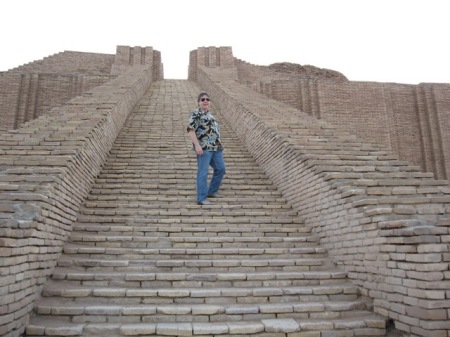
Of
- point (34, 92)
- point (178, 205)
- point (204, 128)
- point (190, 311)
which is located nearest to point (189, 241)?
point (178, 205)

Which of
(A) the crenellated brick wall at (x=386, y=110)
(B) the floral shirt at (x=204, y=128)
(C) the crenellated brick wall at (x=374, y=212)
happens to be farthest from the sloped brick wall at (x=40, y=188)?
Answer: (A) the crenellated brick wall at (x=386, y=110)

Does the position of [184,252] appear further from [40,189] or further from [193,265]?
[40,189]

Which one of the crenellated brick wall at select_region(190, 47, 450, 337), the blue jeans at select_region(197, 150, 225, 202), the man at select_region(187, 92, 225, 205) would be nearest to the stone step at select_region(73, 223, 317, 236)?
the crenellated brick wall at select_region(190, 47, 450, 337)

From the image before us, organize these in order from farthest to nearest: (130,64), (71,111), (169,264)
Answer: (130,64), (71,111), (169,264)

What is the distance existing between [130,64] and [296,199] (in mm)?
10301

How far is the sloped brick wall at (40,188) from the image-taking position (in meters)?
2.11

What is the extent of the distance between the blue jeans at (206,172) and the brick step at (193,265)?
102cm

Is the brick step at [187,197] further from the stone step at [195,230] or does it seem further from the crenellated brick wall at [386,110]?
the crenellated brick wall at [386,110]

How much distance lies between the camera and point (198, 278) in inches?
107

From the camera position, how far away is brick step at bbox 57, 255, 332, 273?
2801 millimetres

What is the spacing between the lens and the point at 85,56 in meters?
13.1

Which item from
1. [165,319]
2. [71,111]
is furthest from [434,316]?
[71,111]

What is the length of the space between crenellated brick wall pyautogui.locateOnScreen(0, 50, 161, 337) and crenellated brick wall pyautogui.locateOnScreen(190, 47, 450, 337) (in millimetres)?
2037

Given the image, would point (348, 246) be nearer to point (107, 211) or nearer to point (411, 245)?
point (411, 245)
